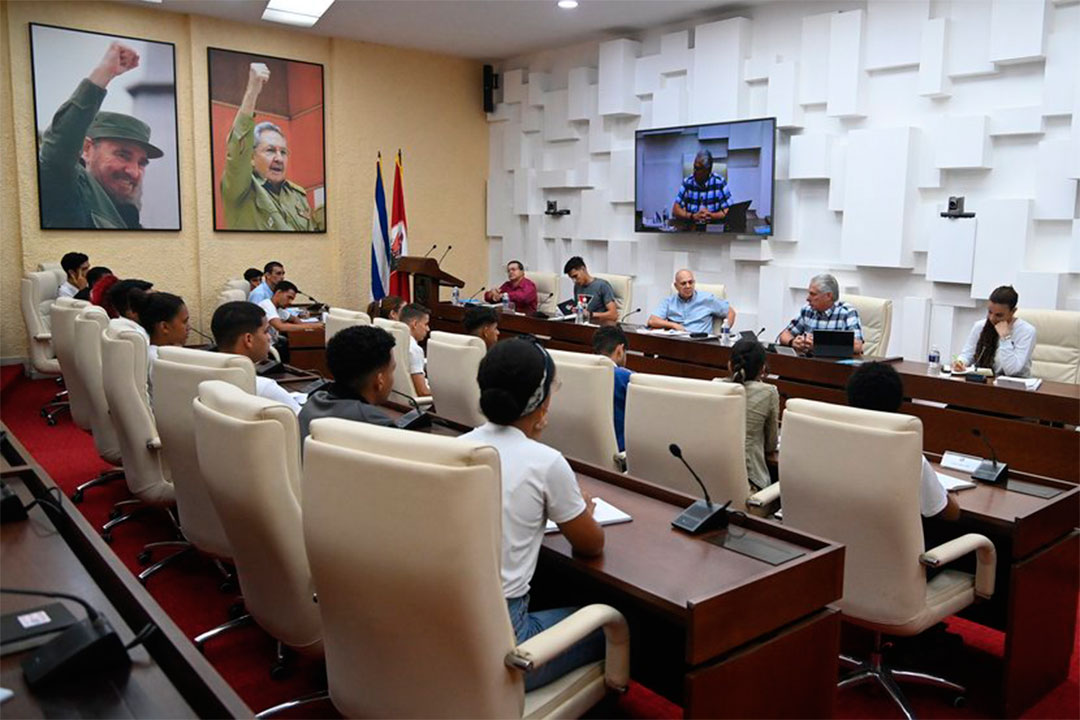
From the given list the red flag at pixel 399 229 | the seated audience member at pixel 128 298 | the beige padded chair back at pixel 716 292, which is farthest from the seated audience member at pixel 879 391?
the red flag at pixel 399 229

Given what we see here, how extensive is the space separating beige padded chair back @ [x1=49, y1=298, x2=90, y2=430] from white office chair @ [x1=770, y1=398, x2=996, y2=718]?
3263mm

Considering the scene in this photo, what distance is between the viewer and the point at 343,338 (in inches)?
103

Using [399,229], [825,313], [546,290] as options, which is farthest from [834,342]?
[399,229]

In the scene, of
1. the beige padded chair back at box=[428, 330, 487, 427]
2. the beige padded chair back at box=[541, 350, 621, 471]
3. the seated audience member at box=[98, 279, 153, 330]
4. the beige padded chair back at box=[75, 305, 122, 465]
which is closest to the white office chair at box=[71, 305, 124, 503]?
the beige padded chair back at box=[75, 305, 122, 465]

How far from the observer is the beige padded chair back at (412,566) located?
1486 millimetres

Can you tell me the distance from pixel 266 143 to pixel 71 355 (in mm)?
4571

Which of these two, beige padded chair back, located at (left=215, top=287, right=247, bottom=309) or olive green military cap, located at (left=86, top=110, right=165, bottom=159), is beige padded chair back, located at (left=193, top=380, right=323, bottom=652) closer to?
beige padded chair back, located at (left=215, top=287, right=247, bottom=309)

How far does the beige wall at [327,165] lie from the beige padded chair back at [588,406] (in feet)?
19.8

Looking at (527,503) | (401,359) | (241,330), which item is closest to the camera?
(527,503)

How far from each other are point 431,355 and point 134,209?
16.6ft

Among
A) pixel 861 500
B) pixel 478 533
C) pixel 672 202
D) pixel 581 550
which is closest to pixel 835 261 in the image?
pixel 672 202

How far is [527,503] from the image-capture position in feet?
6.13

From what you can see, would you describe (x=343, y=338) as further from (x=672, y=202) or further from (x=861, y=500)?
(x=672, y=202)

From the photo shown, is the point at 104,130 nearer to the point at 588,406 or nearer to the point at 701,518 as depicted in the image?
the point at 588,406
